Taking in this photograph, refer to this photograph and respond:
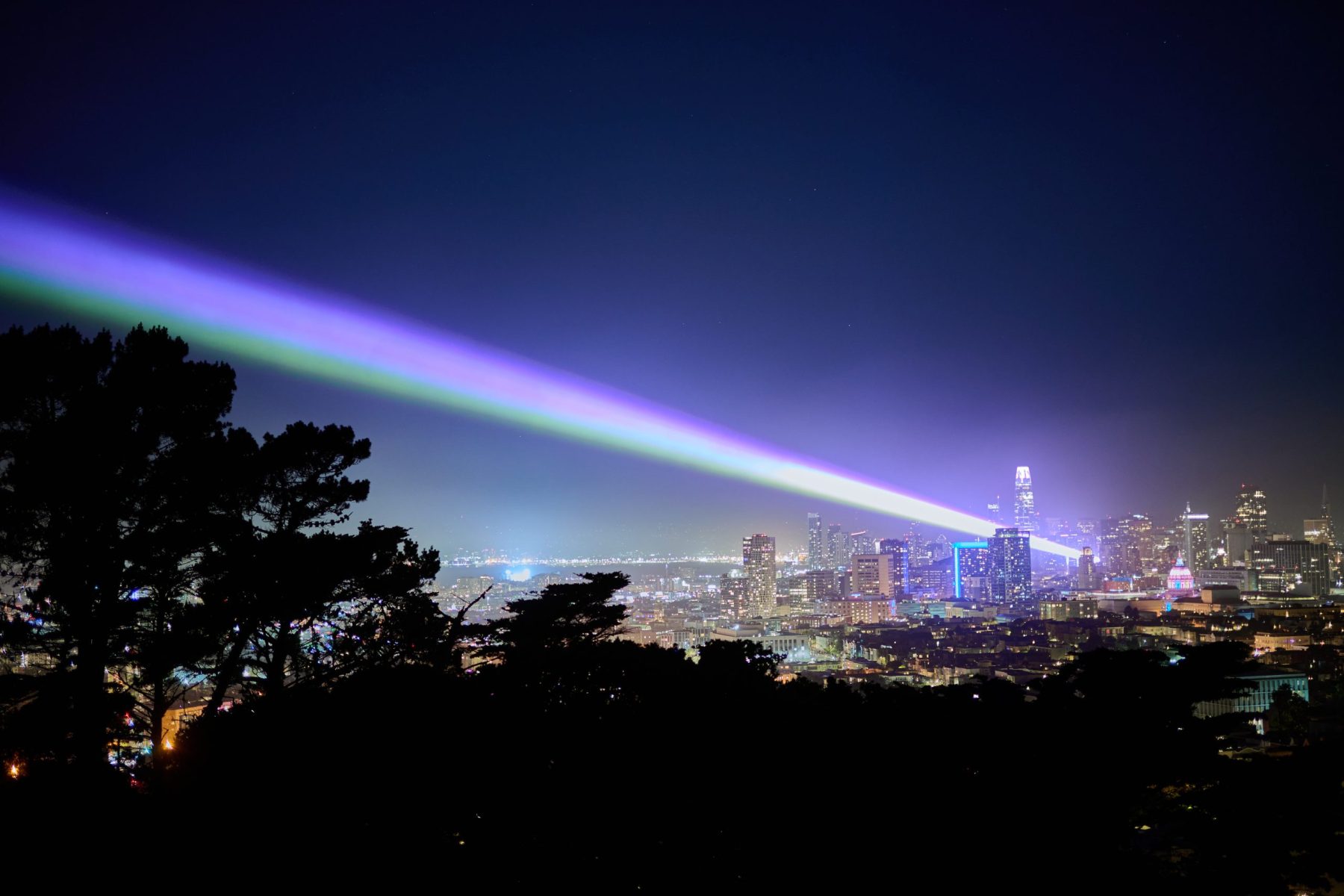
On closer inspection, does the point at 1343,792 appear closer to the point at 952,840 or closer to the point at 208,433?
the point at 952,840

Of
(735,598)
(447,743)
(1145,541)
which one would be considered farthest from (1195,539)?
(447,743)

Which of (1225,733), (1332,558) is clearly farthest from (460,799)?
(1332,558)

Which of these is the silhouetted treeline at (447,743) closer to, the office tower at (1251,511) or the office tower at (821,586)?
the office tower at (821,586)

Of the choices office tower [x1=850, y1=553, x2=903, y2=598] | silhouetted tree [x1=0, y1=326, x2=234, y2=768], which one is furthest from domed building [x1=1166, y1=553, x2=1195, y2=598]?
silhouetted tree [x1=0, y1=326, x2=234, y2=768]

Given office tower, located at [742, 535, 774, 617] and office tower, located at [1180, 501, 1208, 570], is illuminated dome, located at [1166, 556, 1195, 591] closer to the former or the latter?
office tower, located at [1180, 501, 1208, 570]

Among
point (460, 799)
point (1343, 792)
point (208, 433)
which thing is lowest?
point (460, 799)
